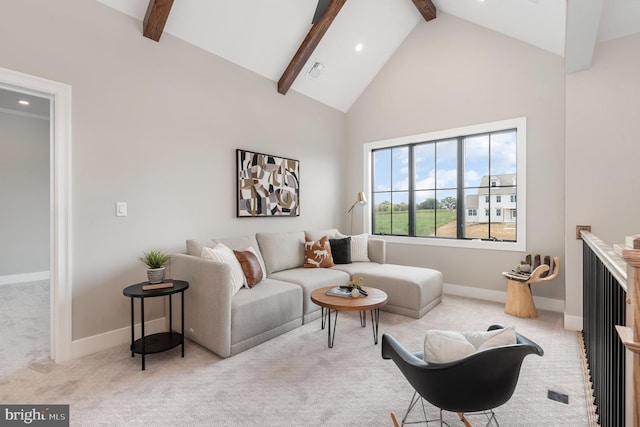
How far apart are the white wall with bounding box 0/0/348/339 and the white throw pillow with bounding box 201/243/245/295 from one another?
0.61 m

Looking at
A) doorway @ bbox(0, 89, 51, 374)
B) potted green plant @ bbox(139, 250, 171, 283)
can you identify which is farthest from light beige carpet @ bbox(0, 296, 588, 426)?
doorway @ bbox(0, 89, 51, 374)

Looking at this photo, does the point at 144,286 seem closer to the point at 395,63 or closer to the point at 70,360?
the point at 70,360

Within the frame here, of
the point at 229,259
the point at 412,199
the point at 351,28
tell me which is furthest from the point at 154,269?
the point at 351,28

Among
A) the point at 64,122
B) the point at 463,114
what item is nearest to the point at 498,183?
the point at 463,114

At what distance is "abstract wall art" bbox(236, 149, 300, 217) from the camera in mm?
3785

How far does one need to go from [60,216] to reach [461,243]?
4351 millimetres

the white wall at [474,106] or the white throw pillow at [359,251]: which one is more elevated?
the white wall at [474,106]

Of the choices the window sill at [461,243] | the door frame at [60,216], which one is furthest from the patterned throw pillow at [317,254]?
the door frame at [60,216]

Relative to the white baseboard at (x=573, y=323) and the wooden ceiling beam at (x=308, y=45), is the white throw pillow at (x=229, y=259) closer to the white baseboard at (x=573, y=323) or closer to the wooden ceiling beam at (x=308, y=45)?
the wooden ceiling beam at (x=308, y=45)

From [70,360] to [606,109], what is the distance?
509 centimetres

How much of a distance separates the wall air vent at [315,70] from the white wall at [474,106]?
102cm

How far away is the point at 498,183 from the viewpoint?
3.99 metres

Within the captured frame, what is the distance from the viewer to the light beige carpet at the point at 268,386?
1.78 meters

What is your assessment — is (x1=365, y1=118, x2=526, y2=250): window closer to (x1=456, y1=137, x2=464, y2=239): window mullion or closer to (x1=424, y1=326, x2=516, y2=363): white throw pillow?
(x1=456, y1=137, x2=464, y2=239): window mullion
